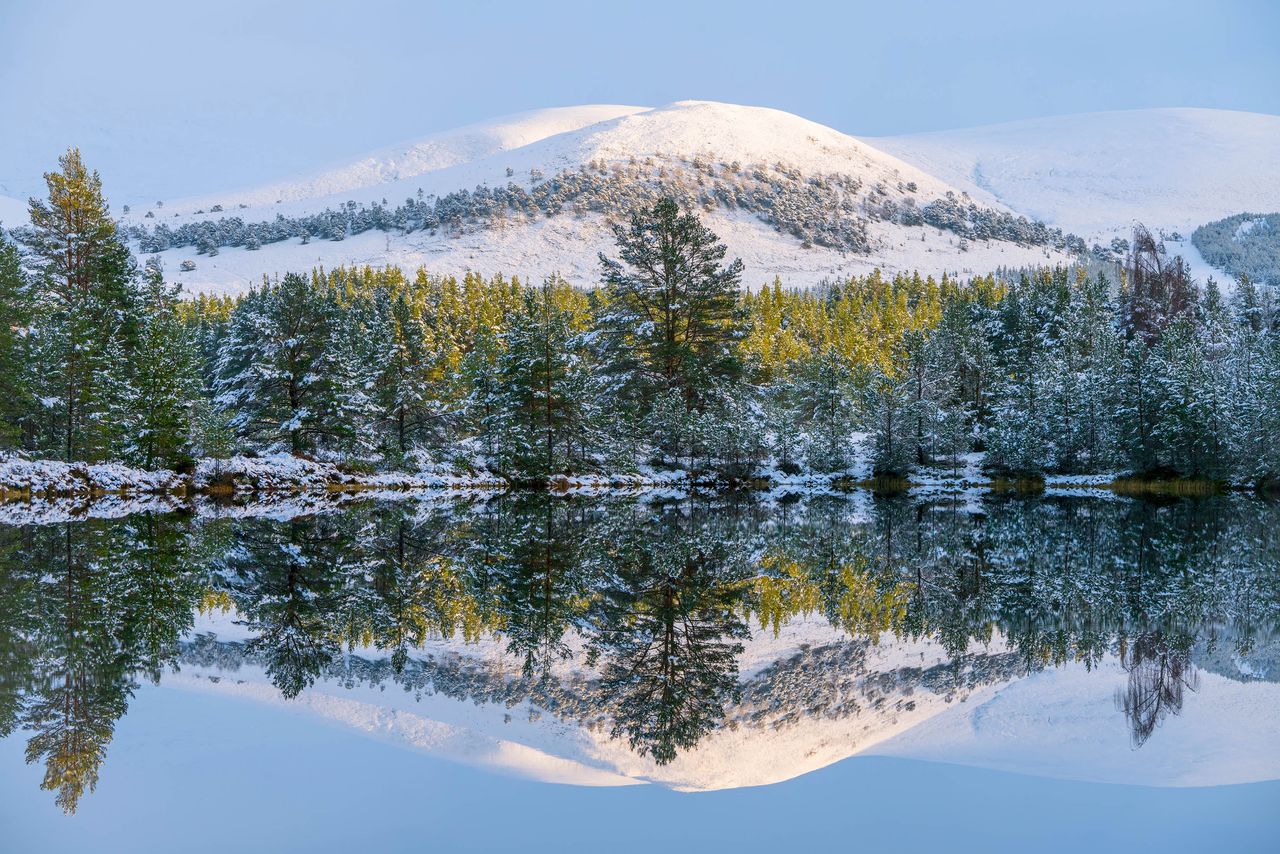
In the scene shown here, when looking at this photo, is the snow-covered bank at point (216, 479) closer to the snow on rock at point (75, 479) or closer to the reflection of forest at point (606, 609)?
the snow on rock at point (75, 479)

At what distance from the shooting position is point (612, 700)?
905cm

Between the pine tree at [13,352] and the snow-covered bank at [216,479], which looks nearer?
the pine tree at [13,352]

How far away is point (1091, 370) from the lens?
57000 mm

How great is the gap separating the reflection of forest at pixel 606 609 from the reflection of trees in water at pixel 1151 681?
4 centimetres

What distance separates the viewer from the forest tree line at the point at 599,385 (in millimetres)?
37594

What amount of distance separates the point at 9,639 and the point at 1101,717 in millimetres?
10565

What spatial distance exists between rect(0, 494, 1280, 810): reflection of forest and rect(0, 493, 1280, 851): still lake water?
63 millimetres

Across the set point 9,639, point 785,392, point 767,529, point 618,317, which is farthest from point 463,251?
point 9,639

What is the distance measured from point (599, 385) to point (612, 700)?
4009 centimetres

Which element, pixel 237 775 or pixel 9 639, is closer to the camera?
pixel 237 775

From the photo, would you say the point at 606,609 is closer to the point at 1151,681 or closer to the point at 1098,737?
the point at 1151,681

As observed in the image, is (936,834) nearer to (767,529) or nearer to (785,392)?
(767,529)

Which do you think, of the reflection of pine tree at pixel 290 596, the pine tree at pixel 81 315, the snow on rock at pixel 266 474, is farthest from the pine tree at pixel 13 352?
the reflection of pine tree at pixel 290 596

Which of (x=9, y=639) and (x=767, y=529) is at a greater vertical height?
(x=9, y=639)
